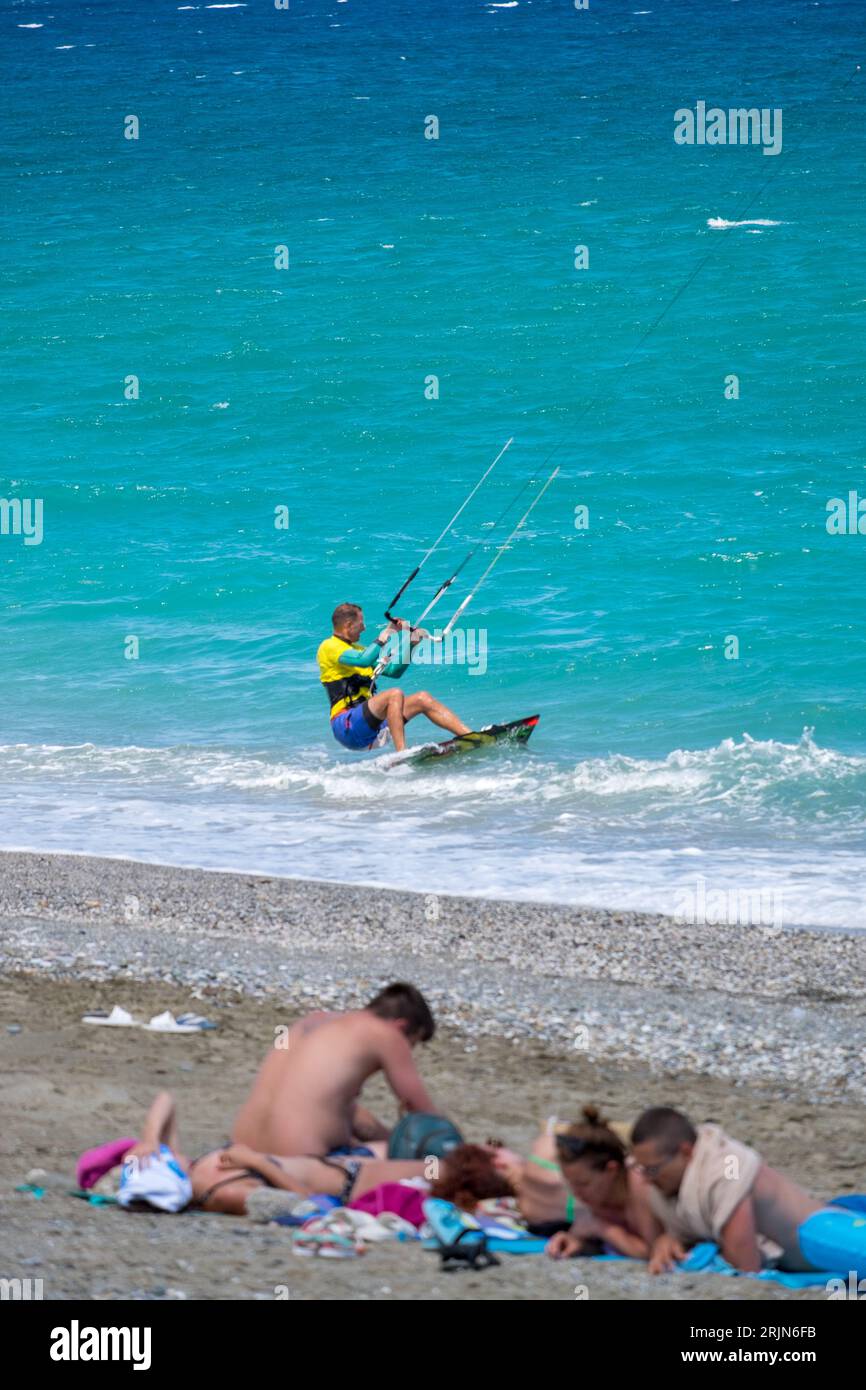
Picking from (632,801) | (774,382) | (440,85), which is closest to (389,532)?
(774,382)

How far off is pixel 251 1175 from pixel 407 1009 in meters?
0.93

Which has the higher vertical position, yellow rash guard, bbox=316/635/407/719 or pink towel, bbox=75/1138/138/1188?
yellow rash guard, bbox=316/635/407/719

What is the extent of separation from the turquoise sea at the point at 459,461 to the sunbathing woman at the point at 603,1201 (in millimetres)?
5919

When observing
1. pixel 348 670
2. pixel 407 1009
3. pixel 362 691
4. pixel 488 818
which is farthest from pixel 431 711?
pixel 407 1009

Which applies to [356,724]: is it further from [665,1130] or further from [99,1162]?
[665,1130]

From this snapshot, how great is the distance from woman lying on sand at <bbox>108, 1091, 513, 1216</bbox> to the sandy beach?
11 cm

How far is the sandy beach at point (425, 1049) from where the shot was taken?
6.21m

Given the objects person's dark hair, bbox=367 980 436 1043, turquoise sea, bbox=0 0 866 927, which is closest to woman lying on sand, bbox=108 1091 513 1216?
person's dark hair, bbox=367 980 436 1043

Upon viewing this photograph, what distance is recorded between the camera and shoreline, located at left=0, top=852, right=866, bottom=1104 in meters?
9.34

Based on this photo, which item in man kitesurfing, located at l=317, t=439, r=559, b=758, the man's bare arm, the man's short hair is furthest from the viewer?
man kitesurfing, located at l=317, t=439, r=559, b=758

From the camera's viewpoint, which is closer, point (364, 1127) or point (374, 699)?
point (364, 1127)

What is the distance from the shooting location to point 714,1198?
618 centimetres

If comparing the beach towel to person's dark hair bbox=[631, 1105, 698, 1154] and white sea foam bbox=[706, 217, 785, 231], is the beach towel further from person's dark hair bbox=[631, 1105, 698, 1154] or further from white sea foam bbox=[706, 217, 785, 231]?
white sea foam bbox=[706, 217, 785, 231]
